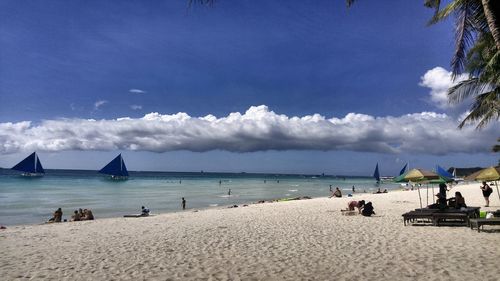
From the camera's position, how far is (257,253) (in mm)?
8344

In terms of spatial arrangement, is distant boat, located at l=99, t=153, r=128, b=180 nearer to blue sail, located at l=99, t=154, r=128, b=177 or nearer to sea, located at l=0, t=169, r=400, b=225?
blue sail, located at l=99, t=154, r=128, b=177

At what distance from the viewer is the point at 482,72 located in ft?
42.6

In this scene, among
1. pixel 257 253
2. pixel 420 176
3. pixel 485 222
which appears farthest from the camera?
pixel 420 176

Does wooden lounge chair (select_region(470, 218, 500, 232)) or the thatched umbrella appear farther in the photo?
the thatched umbrella

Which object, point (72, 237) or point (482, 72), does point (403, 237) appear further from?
point (72, 237)

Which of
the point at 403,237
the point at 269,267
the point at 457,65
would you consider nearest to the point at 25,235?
the point at 269,267

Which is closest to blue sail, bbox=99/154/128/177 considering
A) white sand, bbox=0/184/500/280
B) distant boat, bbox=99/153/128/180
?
distant boat, bbox=99/153/128/180

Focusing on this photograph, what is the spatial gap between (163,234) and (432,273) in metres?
8.10

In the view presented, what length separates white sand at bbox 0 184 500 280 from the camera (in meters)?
6.57

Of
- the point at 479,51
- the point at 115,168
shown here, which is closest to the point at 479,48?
the point at 479,51

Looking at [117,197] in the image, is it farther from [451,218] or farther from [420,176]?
[451,218]

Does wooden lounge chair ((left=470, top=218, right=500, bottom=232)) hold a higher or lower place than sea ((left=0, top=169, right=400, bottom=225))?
higher

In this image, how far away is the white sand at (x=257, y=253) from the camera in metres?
6.57

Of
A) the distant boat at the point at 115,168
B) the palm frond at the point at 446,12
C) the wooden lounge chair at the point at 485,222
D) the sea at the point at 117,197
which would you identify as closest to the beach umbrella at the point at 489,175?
the wooden lounge chair at the point at 485,222
